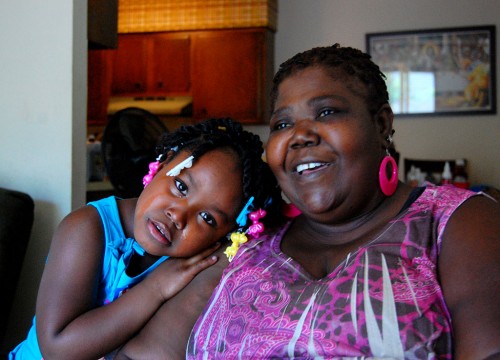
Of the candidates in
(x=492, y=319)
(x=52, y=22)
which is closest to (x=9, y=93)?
(x=52, y=22)

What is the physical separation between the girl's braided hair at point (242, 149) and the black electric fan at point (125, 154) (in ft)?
4.51

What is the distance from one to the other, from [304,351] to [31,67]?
188 cm

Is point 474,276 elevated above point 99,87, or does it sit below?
below

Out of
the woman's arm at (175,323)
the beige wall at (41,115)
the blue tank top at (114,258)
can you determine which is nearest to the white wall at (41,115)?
the beige wall at (41,115)

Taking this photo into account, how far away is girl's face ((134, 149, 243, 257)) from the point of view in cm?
151

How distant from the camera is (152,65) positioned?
6887mm

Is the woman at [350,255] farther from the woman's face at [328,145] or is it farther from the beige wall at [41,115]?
the beige wall at [41,115]

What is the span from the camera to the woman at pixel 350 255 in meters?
1.05

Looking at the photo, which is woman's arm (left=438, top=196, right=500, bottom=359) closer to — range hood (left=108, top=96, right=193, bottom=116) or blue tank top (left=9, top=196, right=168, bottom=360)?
blue tank top (left=9, top=196, right=168, bottom=360)

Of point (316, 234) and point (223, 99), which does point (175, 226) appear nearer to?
point (316, 234)

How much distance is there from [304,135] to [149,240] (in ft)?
1.61

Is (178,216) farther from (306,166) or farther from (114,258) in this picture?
(306,166)

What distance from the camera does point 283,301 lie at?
1.21 metres

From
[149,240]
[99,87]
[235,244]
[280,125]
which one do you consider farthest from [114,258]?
[99,87]
